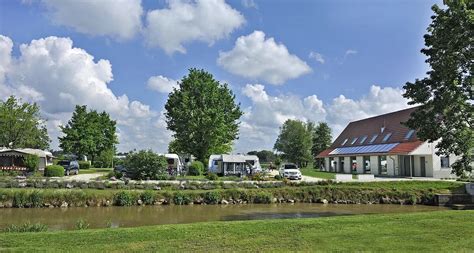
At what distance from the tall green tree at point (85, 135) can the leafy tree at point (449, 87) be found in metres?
51.1

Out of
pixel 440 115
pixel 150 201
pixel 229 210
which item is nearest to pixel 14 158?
pixel 150 201

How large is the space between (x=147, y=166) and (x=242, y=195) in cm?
926

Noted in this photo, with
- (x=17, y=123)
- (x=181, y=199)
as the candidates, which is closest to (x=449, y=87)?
(x=181, y=199)

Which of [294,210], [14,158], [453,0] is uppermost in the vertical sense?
[453,0]

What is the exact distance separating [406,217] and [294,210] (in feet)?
36.2

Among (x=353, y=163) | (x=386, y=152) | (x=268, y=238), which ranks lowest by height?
(x=268, y=238)

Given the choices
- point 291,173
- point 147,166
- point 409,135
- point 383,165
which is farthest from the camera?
point 383,165

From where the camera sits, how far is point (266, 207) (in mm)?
23938

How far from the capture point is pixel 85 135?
6112cm

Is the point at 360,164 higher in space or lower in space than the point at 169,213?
higher

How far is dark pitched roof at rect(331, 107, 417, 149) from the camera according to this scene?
43.3 meters

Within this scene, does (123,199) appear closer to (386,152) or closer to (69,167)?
(69,167)

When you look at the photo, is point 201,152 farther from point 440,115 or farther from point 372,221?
point 372,221

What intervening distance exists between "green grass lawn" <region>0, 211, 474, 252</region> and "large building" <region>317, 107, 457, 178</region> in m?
27.9
